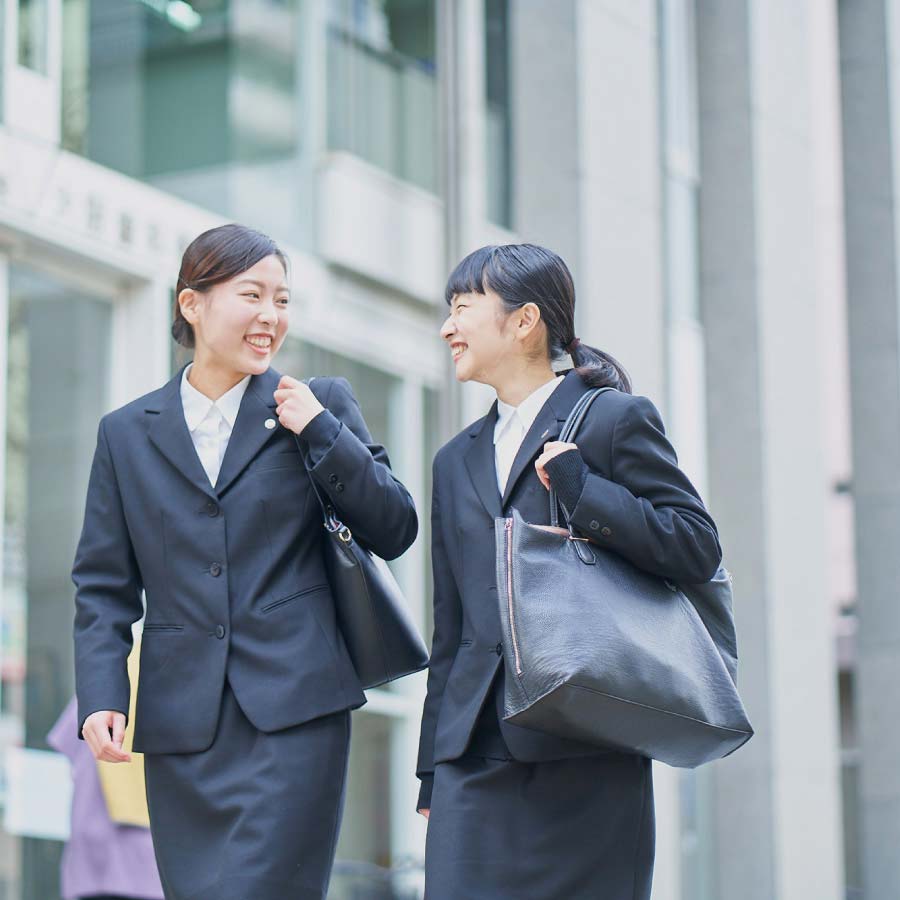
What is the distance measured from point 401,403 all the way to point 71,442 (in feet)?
6.42

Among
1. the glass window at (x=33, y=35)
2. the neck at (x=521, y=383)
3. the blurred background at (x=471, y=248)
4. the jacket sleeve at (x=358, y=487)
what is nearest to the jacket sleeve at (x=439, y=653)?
the jacket sleeve at (x=358, y=487)

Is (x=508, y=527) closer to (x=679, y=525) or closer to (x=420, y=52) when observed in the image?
(x=679, y=525)

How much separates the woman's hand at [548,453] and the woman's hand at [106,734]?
1109 mm

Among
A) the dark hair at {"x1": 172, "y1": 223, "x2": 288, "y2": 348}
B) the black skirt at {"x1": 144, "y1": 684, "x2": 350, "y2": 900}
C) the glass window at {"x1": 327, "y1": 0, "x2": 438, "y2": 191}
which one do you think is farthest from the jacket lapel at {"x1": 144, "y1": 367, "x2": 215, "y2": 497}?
the glass window at {"x1": 327, "y1": 0, "x2": 438, "y2": 191}

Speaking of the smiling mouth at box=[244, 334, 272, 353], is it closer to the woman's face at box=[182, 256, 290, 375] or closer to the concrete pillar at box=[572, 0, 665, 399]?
the woman's face at box=[182, 256, 290, 375]

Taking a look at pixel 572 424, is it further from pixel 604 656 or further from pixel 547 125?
pixel 547 125

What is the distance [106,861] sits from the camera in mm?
7312

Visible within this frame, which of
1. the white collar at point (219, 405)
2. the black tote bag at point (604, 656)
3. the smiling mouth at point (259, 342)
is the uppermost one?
the smiling mouth at point (259, 342)

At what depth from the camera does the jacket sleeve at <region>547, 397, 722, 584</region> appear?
4109 millimetres

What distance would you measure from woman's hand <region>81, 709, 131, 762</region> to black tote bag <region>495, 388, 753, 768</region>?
2.99 ft

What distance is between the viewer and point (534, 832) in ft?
13.9

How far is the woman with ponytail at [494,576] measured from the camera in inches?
165

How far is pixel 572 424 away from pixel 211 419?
3.02ft

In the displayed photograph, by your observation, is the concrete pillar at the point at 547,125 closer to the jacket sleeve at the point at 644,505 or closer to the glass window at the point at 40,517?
the glass window at the point at 40,517
